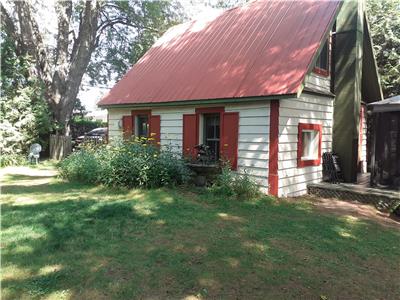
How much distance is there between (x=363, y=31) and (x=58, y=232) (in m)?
10.8

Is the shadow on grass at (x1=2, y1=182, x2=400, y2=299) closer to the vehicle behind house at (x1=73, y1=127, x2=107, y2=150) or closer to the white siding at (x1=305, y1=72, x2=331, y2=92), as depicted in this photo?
the white siding at (x1=305, y1=72, x2=331, y2=92)

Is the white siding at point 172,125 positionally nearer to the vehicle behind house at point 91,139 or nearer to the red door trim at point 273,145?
the red door trim at point 273,145

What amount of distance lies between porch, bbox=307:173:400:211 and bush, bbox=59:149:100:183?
608cm

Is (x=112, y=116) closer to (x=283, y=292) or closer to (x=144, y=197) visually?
(x=144, y=197)

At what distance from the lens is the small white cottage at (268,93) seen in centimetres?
881

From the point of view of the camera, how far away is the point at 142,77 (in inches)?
513

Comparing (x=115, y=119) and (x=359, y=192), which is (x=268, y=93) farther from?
(x=115, y=119)

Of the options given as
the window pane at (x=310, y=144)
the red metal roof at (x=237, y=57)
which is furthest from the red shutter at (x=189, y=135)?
the window pane at (x=310, y=144)

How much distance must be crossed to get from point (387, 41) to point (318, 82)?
8.97m

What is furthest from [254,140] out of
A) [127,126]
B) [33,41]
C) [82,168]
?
[33,41]

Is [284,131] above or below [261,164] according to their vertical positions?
above

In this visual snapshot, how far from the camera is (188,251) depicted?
483cm

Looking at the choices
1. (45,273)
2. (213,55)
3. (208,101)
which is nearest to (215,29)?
(213,55)

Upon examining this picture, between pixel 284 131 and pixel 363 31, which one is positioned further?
pixel 363 31
